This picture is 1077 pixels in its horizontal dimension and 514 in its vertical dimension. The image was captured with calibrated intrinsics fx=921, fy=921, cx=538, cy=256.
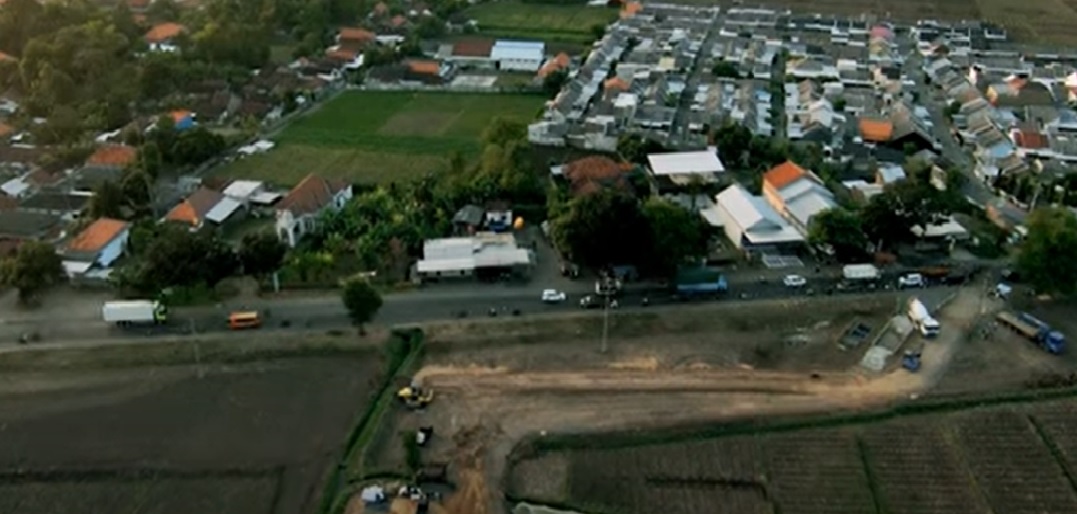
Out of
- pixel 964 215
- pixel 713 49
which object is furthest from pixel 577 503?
pixel 713 49

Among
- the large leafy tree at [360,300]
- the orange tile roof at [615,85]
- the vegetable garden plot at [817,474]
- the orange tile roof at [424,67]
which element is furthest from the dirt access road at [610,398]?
the orange tile roof at [424,67]

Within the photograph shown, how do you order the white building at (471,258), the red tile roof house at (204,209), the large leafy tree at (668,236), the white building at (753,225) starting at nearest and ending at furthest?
1. the large leafy tree at (668,236)
2. the white building at (471,258)
3. the white building at (753,225)
4. the red tile roof house at (204,209)

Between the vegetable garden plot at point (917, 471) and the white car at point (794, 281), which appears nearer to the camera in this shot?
the vegetable garden plot at point (917, 471)

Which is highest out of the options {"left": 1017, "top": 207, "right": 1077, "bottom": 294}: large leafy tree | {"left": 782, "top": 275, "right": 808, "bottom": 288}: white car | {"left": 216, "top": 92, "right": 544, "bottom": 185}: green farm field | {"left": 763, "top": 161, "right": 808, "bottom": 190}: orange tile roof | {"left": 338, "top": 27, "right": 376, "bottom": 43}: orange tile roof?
{"left": 1017, "top": 207, "right": 1077, "bottom": 294}: large leafy tree

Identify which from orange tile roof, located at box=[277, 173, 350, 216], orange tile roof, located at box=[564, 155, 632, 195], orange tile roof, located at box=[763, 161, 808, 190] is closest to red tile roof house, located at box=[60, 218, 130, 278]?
orange tile roof, located at box=[277, 173, 350, 216]

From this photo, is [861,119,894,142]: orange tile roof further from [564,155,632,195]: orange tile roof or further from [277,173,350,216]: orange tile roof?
[277,173,350,216]: orange tile roof

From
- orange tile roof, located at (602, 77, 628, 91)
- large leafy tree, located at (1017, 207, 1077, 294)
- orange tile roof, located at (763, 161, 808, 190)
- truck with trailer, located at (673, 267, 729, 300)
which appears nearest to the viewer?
large leafy tree, located at (1017, 207, 1077, 294)

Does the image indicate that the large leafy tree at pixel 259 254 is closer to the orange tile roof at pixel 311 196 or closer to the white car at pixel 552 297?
the orange tile roof at pixel 311 196
